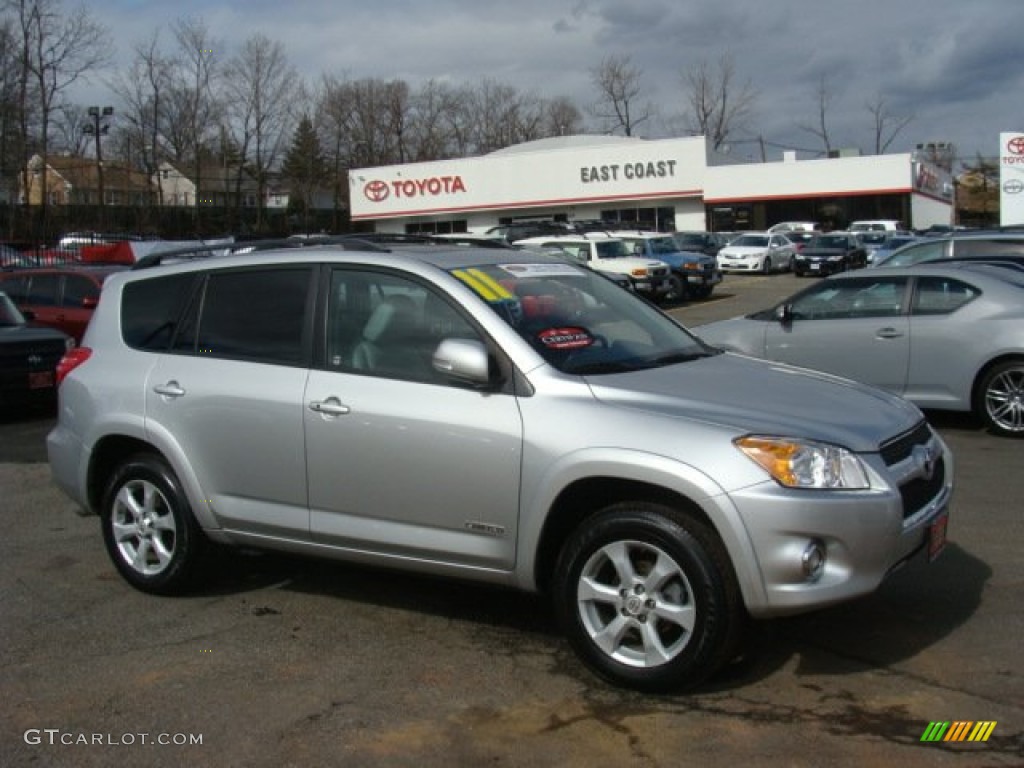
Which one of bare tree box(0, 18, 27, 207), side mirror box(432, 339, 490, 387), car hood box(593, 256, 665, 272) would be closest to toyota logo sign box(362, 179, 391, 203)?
bare tree box(0, 18, 27, 207)

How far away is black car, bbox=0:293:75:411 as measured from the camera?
1170cm

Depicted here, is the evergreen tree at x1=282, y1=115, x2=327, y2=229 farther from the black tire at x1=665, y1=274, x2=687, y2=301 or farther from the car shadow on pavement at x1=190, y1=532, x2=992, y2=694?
the car shadow on pavement at x1=190, y1=532, x2=992, y2=694

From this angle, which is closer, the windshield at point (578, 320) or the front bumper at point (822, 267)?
the windshield at point (578, 320)

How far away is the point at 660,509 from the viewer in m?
4.10

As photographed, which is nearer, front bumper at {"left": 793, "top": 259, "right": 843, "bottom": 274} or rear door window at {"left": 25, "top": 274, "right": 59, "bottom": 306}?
rear door window at {"left": 25, "top": 274, "right": 59, "bottom": 306}

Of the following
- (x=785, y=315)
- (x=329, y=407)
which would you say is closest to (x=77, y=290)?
(x=785, y=315)

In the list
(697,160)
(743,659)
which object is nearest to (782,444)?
(743,659)

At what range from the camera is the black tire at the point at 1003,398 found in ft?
30.6

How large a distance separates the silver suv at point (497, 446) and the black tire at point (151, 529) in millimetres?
12

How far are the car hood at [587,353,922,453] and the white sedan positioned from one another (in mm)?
34258

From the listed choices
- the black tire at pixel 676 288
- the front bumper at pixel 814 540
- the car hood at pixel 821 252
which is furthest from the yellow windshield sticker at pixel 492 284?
the car hood at pixel 821 252

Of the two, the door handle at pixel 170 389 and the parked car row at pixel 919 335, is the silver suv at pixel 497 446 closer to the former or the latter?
the door handle at pixel 170 389

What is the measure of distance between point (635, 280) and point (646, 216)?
1172 inches

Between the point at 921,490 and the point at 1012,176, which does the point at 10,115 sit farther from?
the point at 921,490
